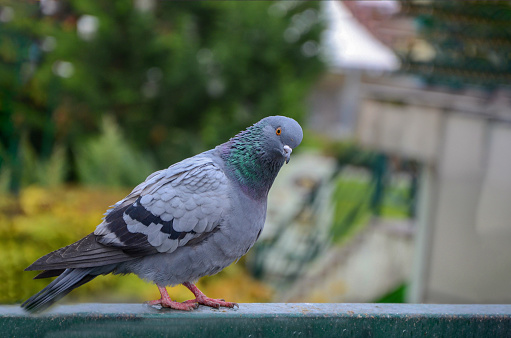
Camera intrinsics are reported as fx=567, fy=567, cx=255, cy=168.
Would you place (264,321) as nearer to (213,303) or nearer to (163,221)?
(213,303)

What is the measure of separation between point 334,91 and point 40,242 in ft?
85.3

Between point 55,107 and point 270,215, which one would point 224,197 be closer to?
point 270,215

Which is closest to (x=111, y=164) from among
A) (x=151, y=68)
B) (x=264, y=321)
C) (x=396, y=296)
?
(x=151, y=68)

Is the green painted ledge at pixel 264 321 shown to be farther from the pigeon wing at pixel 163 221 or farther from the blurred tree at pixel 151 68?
the blurred tree at pixel 151 68

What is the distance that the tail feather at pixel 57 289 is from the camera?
2.10m

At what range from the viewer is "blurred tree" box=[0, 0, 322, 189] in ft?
26.6

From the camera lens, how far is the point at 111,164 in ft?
24.5

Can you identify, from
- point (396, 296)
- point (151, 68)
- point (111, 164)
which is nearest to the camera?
point (396, 296)

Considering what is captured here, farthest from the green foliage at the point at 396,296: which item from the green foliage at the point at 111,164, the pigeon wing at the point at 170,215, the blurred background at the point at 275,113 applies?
the pigeon wing at the point at 170,215

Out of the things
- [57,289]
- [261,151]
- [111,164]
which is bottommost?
[111,164]

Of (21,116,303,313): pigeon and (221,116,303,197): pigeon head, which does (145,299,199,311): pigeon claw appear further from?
(221,116,303,197): pigeon head

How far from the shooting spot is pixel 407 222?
8.04 m

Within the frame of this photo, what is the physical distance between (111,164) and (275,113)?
91.3 inches

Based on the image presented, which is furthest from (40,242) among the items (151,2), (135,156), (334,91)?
(334,91)
